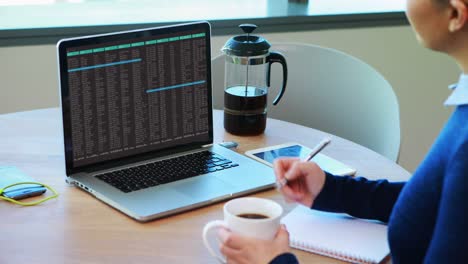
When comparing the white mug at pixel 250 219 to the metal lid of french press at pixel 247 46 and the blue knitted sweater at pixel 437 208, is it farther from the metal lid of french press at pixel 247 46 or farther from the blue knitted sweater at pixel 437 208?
the metal lid of french press at pixel 247 46

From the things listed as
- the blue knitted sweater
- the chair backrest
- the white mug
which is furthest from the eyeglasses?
the chair backrest

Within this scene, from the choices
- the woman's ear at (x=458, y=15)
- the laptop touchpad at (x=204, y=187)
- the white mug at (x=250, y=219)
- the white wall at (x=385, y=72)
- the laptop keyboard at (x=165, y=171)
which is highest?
the woman's ear at (x=458, y=15)

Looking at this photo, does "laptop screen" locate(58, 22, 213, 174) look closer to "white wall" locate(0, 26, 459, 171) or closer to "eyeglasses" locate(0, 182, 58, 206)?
"eyeglasses" locate(0, 182, 58, 206)

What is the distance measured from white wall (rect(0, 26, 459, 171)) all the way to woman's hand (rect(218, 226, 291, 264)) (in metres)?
1.63

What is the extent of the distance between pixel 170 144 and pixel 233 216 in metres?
0.56

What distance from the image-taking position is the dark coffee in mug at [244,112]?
69.5 inches

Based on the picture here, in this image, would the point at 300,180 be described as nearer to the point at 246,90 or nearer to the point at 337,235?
the point at 337,235

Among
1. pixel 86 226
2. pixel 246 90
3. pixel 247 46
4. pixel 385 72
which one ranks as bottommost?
pixel 385 72

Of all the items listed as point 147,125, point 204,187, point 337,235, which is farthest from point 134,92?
point 337,235

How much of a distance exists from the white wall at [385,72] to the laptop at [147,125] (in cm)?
107

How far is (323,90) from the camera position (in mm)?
2129

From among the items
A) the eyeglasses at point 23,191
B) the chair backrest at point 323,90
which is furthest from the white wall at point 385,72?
the eyeglasses at point 23,191

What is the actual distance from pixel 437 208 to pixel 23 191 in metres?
0.77

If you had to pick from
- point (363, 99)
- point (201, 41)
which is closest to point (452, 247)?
point (201, 41)
